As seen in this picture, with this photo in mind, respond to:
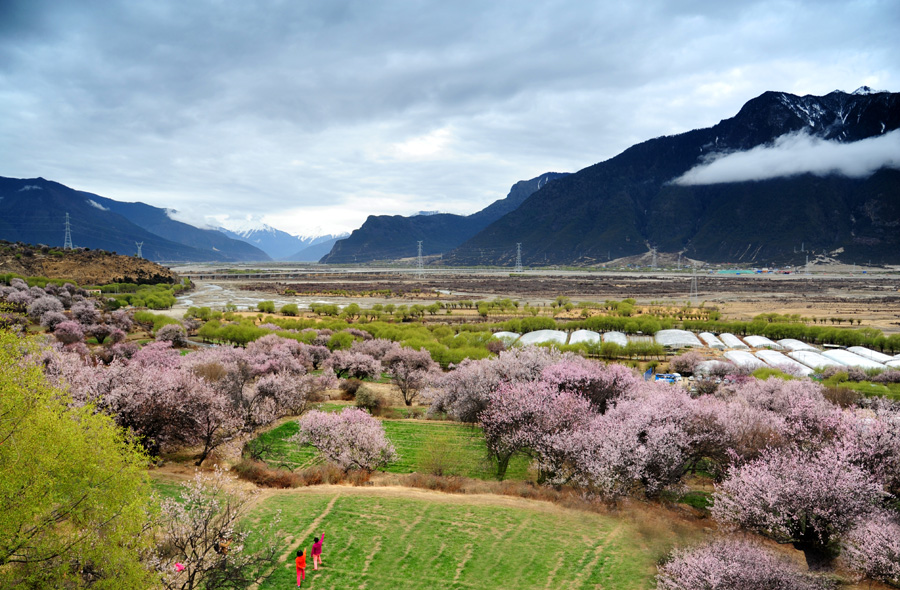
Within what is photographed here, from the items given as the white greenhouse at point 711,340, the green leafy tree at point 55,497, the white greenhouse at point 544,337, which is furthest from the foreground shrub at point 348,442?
the white greenhouse at point 711,340

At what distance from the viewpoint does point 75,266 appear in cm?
12600

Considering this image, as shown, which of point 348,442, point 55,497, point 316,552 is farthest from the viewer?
point 348,442

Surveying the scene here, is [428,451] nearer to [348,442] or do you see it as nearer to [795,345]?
[348,442]

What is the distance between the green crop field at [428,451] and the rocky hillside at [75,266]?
381 ft

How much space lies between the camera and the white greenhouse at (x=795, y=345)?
223 ft

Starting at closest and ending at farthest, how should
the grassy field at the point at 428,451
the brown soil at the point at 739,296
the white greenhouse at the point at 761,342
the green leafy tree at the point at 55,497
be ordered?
the green leafy tree at the point at 55,497, the grassy field at the point at 428,451, the white greenhouse at the point at 761,342, the brown soil at the point at 739,296

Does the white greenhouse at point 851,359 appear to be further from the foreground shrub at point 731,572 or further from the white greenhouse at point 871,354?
the foreground shrub at point 731,572

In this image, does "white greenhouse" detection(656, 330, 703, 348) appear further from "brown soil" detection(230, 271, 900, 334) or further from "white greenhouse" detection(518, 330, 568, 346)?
"brown soil" detection(230, 271, 900, 334)

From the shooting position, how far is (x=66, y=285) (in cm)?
9462

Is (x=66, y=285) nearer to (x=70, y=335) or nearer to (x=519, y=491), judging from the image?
(x=70, y=335)

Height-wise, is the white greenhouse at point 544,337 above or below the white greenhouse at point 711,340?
above

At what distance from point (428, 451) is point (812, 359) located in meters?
57.3

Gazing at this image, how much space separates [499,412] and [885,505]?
17768 mm

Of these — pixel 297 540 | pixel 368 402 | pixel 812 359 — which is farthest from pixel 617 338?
pixel 297 540
